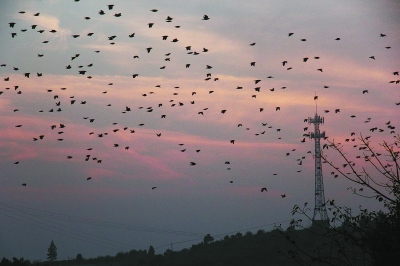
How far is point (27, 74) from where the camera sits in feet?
122

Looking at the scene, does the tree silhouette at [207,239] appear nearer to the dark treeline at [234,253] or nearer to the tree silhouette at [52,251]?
the dark treeline at [234,253]

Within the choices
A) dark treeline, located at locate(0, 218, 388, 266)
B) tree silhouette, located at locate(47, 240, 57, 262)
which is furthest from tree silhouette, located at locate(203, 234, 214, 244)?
tree silhouette, located at locate(47, 240, 57, 262)

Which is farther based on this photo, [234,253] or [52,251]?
[52,251]

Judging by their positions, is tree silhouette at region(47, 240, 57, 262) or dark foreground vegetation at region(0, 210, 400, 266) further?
tree silhouette at region(47, 240, 57, 262)

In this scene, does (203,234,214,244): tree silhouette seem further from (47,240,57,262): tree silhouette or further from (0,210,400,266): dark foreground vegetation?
(47,240,57,262): tree silhouette

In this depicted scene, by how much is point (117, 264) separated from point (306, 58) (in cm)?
9250

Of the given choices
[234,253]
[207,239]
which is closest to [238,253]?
[234,253]

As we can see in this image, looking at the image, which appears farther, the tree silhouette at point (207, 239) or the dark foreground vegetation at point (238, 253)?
the tree silhouette at point (207, 239)

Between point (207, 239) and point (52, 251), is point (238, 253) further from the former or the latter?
point (52, 251)

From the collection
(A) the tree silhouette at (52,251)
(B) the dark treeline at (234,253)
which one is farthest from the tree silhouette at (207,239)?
(A) the tree silhouette at (52,251)

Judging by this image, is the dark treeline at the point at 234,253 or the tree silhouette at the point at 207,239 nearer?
the dark treeline at the point at 234,253

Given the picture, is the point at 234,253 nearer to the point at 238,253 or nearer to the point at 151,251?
the point at 238,253

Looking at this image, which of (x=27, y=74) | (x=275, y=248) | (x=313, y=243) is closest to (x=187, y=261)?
(x=275, y=248)

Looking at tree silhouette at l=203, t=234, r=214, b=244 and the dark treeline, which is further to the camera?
tree silhouette at l=203, t=234, r=214, b=244
